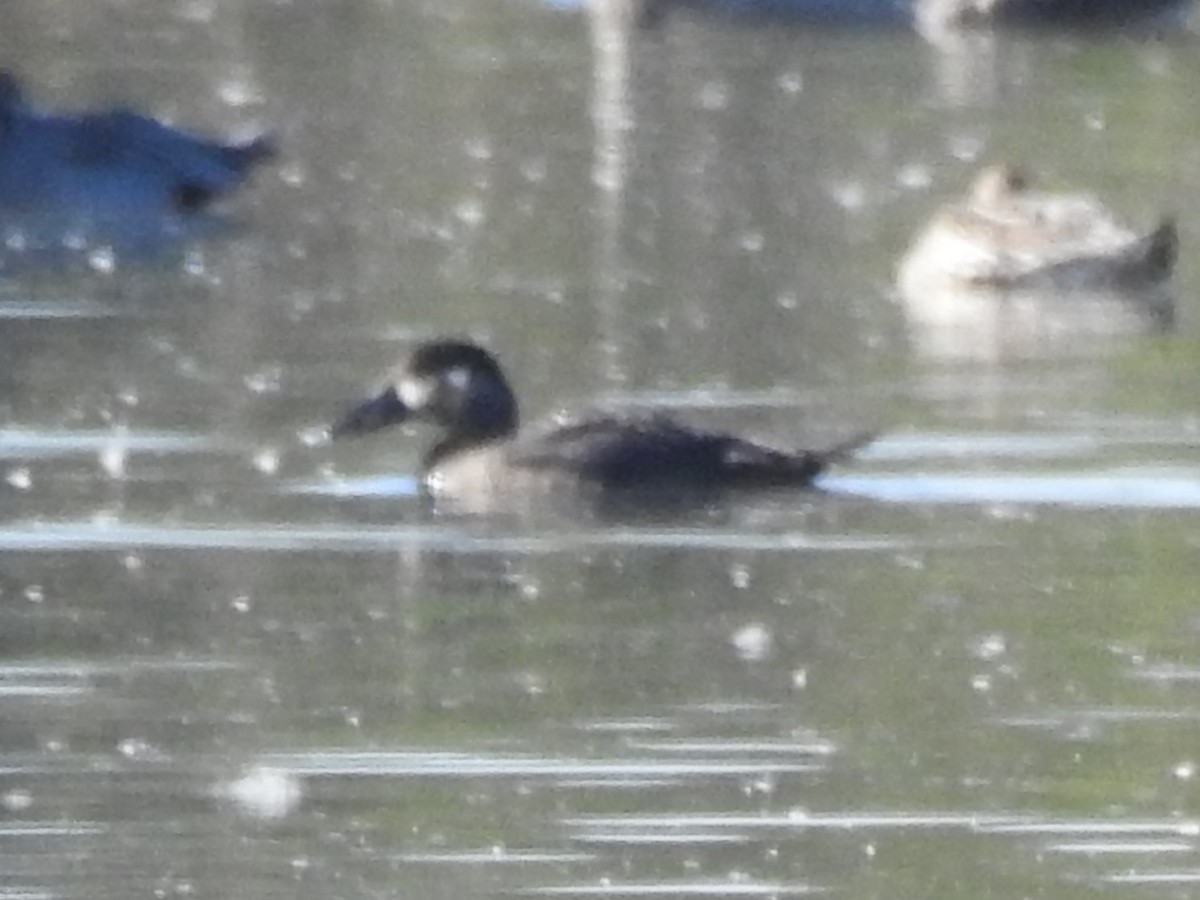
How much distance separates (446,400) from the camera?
1345 cm

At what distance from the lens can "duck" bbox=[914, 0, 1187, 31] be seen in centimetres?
2795

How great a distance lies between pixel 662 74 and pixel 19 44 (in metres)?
3.79

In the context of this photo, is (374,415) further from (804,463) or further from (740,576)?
(740,576)

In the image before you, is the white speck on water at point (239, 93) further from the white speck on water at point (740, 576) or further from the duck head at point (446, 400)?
the white speck on water at point (740, 576)

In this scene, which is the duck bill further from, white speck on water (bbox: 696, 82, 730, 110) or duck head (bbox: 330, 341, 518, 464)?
white speck on water (bbox: 696, 82, 730, 110)

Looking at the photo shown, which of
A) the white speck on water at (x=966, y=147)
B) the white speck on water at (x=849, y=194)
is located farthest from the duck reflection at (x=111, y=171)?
the white speck on water at (x=966, y=147)

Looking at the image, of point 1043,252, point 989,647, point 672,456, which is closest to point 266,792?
point 989,647

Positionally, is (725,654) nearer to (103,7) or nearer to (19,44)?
(19,44)

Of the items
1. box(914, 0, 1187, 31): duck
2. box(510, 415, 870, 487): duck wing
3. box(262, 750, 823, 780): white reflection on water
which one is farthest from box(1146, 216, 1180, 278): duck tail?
box(914, 0, 1187, 31): duck

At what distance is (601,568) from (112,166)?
9.31 metres

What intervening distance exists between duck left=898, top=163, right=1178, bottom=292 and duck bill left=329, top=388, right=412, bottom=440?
13.2 ft

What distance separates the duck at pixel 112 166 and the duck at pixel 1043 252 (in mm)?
3933

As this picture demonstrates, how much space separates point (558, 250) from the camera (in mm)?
18047

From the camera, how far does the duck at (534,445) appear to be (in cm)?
1289
